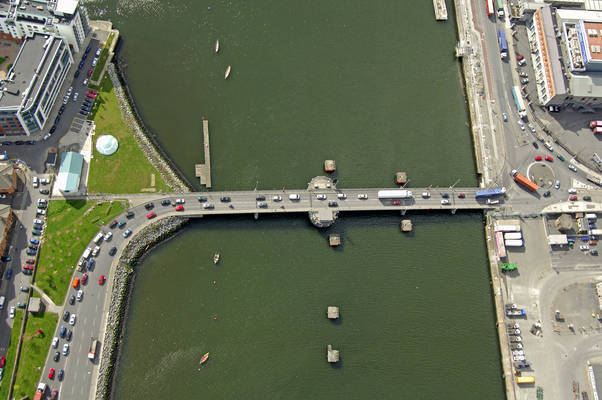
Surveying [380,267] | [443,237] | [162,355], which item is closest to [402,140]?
[443,237]

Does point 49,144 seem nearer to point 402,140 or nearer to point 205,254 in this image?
point 205,254

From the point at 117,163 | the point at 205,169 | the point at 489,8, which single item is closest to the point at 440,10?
the point at 489,8

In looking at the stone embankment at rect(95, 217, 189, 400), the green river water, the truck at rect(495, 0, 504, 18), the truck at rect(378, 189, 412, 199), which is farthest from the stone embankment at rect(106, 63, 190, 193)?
the truck at rect(495, 0, 504, 18)

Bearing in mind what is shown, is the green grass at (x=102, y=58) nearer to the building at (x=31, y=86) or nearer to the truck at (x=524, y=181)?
the building at (x=31, y=86)

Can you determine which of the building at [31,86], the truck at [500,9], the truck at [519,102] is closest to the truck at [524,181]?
the truck at [519,102]

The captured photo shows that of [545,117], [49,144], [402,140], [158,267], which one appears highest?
[545,117]
